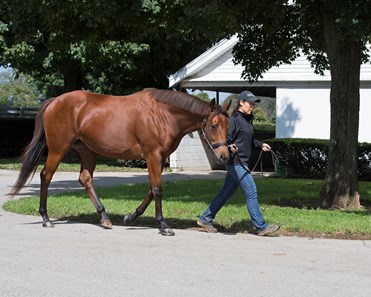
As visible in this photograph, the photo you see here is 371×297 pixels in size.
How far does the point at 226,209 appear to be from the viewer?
11.3 m

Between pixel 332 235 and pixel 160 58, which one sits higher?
pixel 160 58

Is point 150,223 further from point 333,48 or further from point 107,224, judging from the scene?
point 333,48

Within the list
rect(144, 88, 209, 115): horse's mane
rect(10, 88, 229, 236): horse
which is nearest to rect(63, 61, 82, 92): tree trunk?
rect(10, 88, 229, 236): horse

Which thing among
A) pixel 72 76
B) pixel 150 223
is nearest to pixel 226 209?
pixel 150 223

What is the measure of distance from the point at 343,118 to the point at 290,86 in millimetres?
10522

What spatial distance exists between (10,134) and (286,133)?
14.3 meters

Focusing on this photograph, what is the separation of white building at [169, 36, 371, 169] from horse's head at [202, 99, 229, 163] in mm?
12855

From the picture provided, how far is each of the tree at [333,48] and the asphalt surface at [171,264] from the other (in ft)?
11.5

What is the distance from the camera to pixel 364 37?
10641mm

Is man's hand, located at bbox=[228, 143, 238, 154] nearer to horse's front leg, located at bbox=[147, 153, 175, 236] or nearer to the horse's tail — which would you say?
horse's front leg, located at bbox=[147, 153, 175, 236]

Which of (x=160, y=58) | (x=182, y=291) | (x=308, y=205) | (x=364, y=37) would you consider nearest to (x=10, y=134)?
(x=160, y=58)

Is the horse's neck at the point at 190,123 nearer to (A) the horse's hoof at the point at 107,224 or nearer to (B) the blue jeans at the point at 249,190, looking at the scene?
(B) the blue jeans at the point at 249,190

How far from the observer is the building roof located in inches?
886

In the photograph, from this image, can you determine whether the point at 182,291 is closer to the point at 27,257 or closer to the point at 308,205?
the point at 27,257
